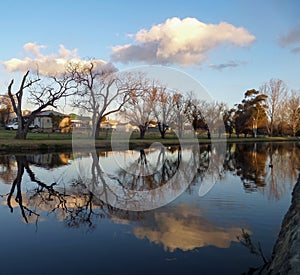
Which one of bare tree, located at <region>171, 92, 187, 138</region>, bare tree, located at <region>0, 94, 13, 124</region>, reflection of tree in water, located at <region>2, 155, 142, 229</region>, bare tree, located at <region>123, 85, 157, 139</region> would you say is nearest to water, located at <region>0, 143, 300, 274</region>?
reflection of tree in water, located at <region>2, 155, 142, 229</region>

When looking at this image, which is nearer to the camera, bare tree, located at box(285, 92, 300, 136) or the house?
the house

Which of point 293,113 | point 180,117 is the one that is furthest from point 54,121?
point 293,113

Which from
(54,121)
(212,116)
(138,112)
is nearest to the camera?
(138,112)

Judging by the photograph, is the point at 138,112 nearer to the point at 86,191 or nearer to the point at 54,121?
the point at 86,191

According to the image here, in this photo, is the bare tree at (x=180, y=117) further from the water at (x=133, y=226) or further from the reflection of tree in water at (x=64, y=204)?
the reflection of tree in water at (x=64, y=204)

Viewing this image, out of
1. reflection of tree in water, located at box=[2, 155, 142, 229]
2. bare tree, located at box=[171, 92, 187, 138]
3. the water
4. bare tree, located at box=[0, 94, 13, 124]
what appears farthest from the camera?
bare tree, located at box=[0, 94, 13, 124]

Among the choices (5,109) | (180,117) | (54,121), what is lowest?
(180,117)

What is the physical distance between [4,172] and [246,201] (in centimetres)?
1237

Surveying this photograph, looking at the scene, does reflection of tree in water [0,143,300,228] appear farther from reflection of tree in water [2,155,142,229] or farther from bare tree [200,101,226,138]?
bare tree [200,101,226,138]

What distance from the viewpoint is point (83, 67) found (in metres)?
45.6

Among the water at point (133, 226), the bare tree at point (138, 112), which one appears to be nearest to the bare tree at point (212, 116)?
the bare tree at point (138, 112)

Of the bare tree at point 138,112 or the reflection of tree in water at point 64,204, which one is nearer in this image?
the reflection of tree in water at point 64,204

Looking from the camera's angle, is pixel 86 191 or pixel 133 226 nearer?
pixel 133 226

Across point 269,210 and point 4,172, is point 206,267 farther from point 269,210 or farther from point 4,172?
point 4,172
